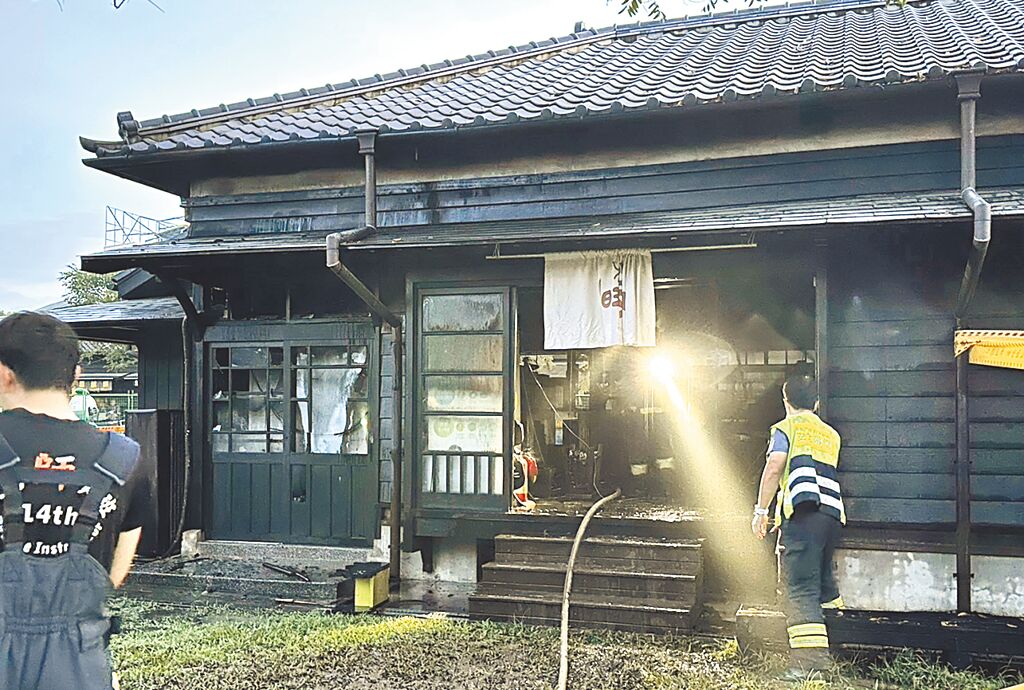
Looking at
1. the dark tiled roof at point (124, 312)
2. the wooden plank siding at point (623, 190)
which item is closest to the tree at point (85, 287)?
the dark tiled roof at point (124, 312)

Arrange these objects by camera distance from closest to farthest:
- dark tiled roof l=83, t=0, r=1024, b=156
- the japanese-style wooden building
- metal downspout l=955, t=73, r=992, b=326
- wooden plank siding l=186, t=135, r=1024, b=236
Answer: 1. metal downspout l=955, t=73, r=992, b=326
2. the japanese-style wooden building
3. wooden plank siding l=186, t=135, r=1024, b=236
4. dark tiled roof l=83, t=0, r=1024, b=156

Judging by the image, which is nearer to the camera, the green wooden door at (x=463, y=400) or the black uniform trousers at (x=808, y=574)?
the black uniform trousers at (x=808, y=574)

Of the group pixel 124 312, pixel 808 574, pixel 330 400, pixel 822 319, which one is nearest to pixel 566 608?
pixel 808 574

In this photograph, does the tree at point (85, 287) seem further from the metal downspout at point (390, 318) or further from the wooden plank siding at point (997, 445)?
the wooden plank siding at point (997, 445)

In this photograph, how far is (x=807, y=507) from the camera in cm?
598

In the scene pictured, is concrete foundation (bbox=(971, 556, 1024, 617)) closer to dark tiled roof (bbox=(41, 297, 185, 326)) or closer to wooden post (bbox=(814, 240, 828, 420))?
wooden post (bbox=(814, 240, 828, 420))

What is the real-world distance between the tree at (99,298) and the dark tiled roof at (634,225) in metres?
19.5

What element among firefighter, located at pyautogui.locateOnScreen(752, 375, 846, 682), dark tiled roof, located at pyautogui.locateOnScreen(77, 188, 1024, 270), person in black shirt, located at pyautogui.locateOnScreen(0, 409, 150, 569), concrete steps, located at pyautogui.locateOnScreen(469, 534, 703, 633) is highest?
dark tiled roof, located at pyautogui.locateOnScreen(77, 188, 1024, 270)

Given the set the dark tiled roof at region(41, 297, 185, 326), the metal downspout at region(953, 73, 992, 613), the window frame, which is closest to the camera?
the metal downspout at region(953, 73, 992, 613)

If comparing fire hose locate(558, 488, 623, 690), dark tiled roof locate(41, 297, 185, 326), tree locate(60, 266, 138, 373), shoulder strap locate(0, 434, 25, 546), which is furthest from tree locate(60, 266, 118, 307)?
shoulder strap locate(0, 434, 25, 546)

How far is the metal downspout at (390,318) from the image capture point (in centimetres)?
801

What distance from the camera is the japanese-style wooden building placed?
6.91 m

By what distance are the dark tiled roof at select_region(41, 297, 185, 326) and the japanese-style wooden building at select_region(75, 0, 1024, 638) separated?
0.69 m

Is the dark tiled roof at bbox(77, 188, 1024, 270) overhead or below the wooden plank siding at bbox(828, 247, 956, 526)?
overhead
